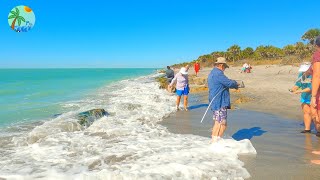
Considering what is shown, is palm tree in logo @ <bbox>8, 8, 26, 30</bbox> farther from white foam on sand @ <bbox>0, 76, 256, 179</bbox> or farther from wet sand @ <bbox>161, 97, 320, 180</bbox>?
wet sand @ <bbox>161, 97, 320, 180</bbox>

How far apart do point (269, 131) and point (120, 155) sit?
14.1 feet

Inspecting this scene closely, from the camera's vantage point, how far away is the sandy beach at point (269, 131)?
5276 millimetres

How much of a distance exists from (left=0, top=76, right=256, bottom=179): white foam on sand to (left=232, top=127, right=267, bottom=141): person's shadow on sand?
0.90 m

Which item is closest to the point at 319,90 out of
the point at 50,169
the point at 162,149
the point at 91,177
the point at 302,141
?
the point at 302,141

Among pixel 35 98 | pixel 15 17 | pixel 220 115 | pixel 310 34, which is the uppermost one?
pixel 310 34

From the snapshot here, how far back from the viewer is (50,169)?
5648mm

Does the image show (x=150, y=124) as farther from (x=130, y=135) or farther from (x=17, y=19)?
(x=17, y=19)

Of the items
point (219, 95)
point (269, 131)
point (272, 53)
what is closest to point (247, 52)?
point (272, 53)

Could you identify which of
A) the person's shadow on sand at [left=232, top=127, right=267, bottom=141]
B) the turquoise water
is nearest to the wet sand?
the person's shadow on sand at [left=232, top=127, right=267, bottom=141]

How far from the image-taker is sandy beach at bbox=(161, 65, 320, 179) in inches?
208

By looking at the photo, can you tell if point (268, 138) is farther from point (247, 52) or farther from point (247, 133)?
point (247, 52)

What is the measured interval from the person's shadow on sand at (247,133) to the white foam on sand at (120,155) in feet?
2.95

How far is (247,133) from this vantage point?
840 centimetres

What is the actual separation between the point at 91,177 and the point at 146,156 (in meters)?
1.48
